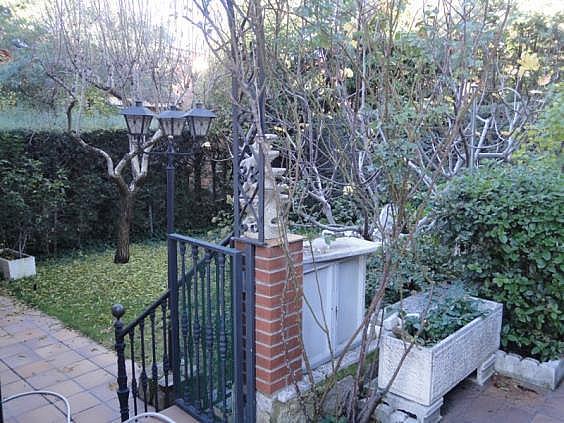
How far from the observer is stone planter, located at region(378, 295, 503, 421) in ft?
7.85

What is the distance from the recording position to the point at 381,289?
2256 mm

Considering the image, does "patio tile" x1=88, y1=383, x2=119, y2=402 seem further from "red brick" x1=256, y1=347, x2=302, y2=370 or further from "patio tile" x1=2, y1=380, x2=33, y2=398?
"red brick" x1=256, y1=347, x2=302, y2=370

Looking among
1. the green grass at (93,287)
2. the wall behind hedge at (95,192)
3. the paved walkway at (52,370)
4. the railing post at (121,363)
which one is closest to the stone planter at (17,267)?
the green grass at (93,287)

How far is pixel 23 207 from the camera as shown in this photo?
19.6ft

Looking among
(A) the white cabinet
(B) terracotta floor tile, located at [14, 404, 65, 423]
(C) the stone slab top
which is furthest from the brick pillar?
(B) terracotta floor tile, located at [14, 404, 65, 423]

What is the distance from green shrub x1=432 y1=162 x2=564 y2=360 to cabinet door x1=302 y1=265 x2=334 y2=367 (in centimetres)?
101

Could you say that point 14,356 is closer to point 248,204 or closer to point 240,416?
point 240,416

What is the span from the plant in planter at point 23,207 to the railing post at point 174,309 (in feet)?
13.7

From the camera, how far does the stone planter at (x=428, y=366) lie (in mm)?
2393

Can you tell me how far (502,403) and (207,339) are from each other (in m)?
1.80

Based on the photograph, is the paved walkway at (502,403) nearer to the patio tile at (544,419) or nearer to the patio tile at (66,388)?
the patio tile at (544,419)

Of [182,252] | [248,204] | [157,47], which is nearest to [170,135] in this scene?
[182,252]

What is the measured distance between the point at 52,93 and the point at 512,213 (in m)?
8.41

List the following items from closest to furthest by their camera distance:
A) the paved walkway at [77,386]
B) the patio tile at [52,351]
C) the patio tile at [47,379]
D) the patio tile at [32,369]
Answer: the paved walkway at [77,386] → the patio tile at [47,379] → the patio tile at [32,369] → the patio tile at [52,351]
